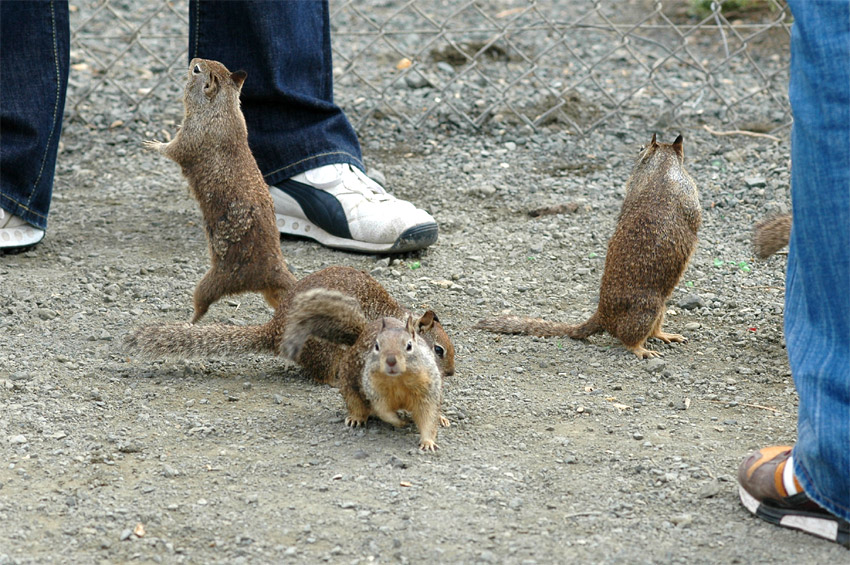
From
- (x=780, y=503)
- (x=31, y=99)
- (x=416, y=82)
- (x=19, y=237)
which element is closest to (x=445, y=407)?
(x=780, y=503)

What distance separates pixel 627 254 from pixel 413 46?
3897 mm

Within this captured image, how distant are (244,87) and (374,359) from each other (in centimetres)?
204

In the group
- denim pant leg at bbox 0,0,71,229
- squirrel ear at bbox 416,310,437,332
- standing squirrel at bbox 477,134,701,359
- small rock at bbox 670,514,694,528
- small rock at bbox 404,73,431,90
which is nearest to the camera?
small rock at bbox 670,514,694,528

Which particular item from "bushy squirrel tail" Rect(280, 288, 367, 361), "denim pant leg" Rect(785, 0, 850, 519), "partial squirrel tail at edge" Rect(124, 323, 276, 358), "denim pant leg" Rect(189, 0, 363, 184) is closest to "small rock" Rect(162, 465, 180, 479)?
"bushy squirrel tail" Rect(280, 288, 367, 361)

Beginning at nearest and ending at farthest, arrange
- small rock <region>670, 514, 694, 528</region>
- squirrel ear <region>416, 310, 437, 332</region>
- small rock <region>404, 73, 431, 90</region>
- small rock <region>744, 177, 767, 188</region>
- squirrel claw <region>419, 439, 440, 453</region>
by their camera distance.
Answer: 1. small rock <region>670, 514, 694, 528</region>
2. squirrel claw <region>419, 439, 440, 453</region>
3. squirrel ear <region>416, 310, 437, 332</region>
4. small rock <region>744, 177, 767, 188</region>
5. small rock <region>404, 73, 431, 90</region>

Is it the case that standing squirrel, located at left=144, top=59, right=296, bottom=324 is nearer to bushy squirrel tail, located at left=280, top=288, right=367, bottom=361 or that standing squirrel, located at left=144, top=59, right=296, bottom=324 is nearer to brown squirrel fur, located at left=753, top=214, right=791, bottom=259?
bushy squirrel tail, located at left=280, top=288, right=367, bottom=361

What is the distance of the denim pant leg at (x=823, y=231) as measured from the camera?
6.63 feet

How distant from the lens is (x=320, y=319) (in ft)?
9.62

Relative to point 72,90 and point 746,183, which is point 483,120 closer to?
point 746,183

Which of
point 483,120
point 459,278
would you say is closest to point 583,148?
point 483,120

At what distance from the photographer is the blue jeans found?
4.09 m

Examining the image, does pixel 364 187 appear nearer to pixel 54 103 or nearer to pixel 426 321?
pixel 54 103

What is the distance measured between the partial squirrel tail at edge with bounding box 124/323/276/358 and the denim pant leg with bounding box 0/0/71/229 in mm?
1406

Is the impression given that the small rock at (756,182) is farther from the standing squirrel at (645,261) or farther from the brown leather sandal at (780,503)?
the brown leather sandal at (780,503)
